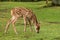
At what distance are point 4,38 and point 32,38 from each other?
121cm

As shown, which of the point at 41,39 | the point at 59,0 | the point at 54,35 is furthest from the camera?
the point at 59,0

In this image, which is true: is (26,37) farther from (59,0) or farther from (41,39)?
(59,0)

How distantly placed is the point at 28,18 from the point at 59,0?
2016 centimetres

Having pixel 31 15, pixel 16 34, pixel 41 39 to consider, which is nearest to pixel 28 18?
pixel 31 15

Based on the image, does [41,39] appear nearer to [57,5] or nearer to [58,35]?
[58,35]

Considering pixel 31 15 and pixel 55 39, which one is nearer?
pixel 55 39

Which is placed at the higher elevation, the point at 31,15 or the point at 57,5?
the point at 31,15

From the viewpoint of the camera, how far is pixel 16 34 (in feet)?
43.6

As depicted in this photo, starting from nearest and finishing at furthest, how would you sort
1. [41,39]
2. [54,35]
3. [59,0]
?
[41,39]
[54,35]
[59,0]

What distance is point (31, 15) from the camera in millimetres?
13891

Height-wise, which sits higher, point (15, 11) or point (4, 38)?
point (15, 11)

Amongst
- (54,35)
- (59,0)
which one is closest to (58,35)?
(54,35)

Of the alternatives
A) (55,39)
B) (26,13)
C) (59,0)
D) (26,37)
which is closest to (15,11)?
(26,13)

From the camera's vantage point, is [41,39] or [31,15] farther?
[31,15]
